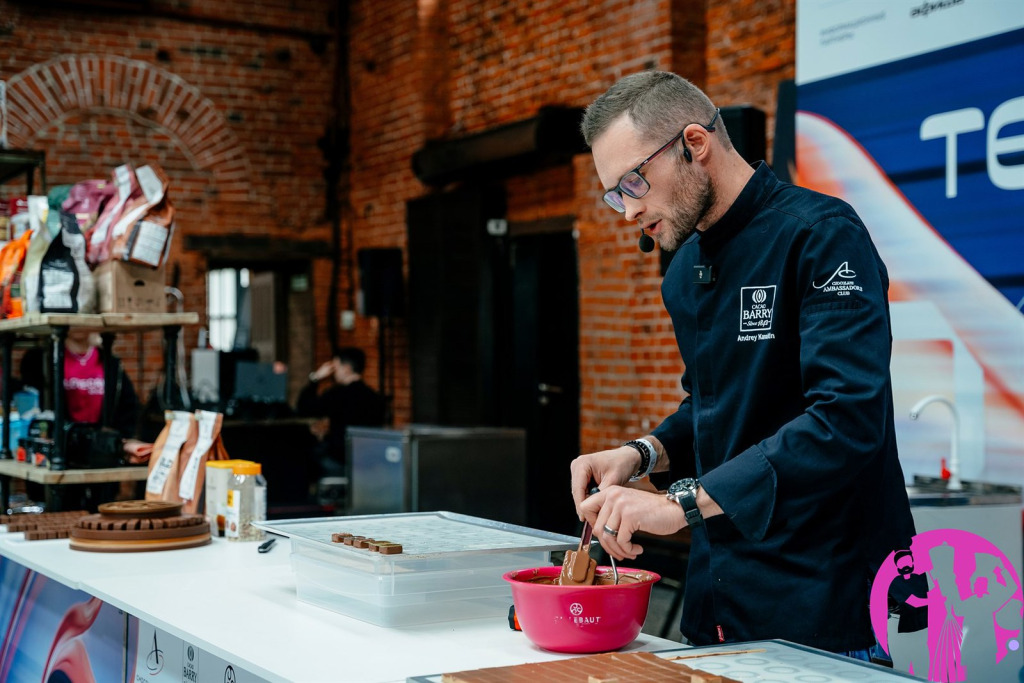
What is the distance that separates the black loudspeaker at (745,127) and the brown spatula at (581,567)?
3214 mm

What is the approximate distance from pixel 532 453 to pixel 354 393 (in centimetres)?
121

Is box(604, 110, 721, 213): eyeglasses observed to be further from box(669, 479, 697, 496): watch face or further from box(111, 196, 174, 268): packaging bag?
box(111, 196, 174, 268): packaging bag

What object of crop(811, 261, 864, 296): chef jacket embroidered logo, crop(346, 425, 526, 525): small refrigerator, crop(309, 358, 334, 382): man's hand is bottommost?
crop(346, 425, 526, 525): small refrigerator

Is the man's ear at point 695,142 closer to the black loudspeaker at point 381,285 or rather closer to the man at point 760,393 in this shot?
the man at point 760,393

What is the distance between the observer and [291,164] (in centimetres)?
921

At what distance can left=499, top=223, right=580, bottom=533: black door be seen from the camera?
24.3 feet

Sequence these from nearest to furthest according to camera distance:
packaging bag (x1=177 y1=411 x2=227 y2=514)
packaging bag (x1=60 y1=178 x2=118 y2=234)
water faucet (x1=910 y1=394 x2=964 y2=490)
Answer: packaging bag (x1=177 y1=411 x2=227 y2=514) → packaging bag (x1=60 y1=178 x2=118 y2=234) → water faucet (x1=910 y1=394 x2=964 y2=490)

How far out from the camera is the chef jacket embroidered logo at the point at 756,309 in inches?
61.3

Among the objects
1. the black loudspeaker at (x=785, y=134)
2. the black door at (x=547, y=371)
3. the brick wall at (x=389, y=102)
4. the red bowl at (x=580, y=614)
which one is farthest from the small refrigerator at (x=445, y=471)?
the red bowl at (x=580, y=614)

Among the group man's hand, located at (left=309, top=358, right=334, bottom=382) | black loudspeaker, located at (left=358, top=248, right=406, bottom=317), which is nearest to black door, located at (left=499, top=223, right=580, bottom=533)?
black loudspeaker, located at (left=358, top=248, right=406, bottom=317)

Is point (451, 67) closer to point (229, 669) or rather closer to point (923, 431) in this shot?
point (923, 431)

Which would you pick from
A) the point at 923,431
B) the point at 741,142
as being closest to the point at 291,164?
the point at 741,142

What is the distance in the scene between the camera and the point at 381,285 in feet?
27.8

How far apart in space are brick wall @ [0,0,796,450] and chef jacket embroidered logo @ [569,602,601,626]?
441 centimetres
